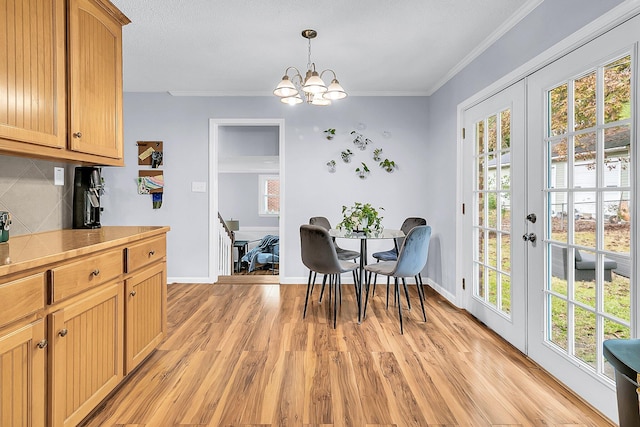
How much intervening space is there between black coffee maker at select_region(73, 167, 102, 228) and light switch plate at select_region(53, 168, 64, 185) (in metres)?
0.07

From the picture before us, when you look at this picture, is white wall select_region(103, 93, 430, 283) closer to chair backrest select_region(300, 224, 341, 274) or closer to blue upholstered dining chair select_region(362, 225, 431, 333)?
chair backrest select_region(300, 224, 341, 274)

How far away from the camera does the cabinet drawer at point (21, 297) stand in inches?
46.2

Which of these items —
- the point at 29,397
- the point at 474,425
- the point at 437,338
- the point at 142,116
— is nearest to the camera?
the point at 29,397

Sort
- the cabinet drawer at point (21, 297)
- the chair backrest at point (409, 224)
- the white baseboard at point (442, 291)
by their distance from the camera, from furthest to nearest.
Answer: the chair backrest at point (409, 224) < the white baseboard at point (442, 291) < the cabinet drawer at point (21, 297)

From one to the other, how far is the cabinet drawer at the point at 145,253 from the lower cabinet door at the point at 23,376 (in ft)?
2.21

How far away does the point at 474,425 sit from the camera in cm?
170

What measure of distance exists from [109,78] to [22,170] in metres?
0.73

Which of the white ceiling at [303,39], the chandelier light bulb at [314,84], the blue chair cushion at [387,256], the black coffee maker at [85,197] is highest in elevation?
the white ceiling at [303,39]

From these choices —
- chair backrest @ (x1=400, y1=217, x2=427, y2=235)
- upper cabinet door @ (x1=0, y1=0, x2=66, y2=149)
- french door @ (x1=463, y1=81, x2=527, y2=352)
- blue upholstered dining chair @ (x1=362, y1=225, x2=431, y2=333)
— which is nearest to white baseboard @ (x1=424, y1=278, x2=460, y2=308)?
french door @ (x1=463, y1=81, x2=527, y2=352)

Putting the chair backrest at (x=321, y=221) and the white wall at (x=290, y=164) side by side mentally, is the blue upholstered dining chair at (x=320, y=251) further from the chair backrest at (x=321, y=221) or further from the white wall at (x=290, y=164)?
the white wall at (x=290, y=164)

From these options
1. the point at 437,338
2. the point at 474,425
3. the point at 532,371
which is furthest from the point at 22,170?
the point at 532,371

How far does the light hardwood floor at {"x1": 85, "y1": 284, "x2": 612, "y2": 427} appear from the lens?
1.77m

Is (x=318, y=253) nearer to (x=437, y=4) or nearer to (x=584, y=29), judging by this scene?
(x=437, y=4)

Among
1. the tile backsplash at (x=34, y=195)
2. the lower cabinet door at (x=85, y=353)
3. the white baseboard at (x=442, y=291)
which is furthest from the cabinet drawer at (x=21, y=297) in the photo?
the white baseboard at (x=442, y=291)
